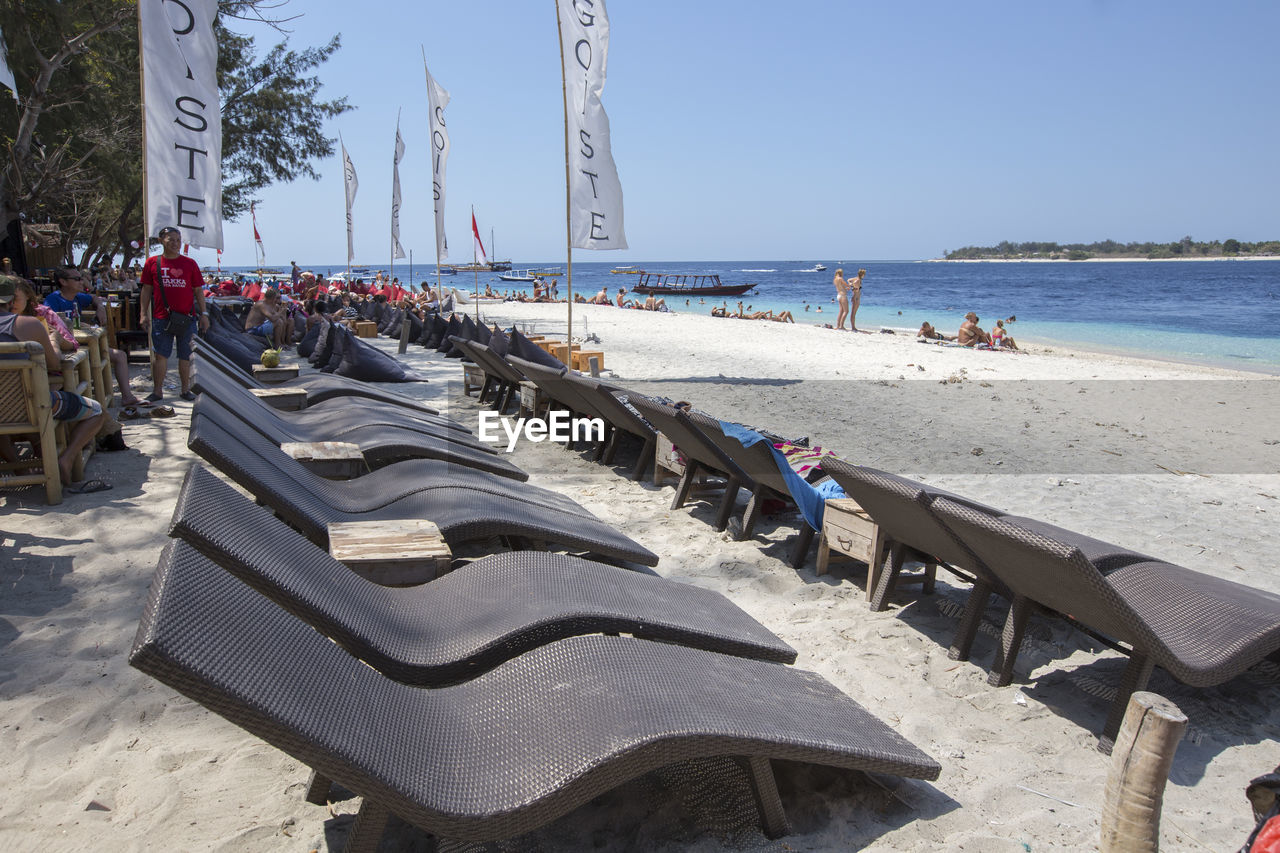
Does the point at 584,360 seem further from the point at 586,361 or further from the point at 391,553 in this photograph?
the point at 391,553

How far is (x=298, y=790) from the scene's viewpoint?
221 cm

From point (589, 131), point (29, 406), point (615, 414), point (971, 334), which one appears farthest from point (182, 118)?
point (971, 334)

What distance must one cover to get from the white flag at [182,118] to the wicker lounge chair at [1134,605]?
234 inches

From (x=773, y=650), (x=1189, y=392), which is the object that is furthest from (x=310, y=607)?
(x=1189, y=392)

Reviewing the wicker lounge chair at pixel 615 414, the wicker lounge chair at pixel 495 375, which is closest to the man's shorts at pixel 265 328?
the wicker lounge chair at pixel 495 375

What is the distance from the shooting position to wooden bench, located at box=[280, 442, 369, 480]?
13.8 ft

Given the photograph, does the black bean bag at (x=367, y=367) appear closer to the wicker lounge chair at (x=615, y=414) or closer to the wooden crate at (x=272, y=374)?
the wooden crate at (x=272, y=374)

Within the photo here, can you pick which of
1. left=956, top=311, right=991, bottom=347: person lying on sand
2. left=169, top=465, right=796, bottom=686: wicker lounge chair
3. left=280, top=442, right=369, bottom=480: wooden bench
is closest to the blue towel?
left=169, top=465, right=796, bottom=686: wicker lounge chair

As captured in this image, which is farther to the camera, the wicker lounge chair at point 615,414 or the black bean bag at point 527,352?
the black bean bag at point 527,352

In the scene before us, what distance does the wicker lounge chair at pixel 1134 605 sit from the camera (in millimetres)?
2506

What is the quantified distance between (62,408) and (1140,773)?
5.18 m

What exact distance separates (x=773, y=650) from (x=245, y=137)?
19.1 metres

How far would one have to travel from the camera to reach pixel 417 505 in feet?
11.8

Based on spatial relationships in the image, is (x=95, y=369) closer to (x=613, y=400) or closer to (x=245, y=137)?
(x=613, y=400)
